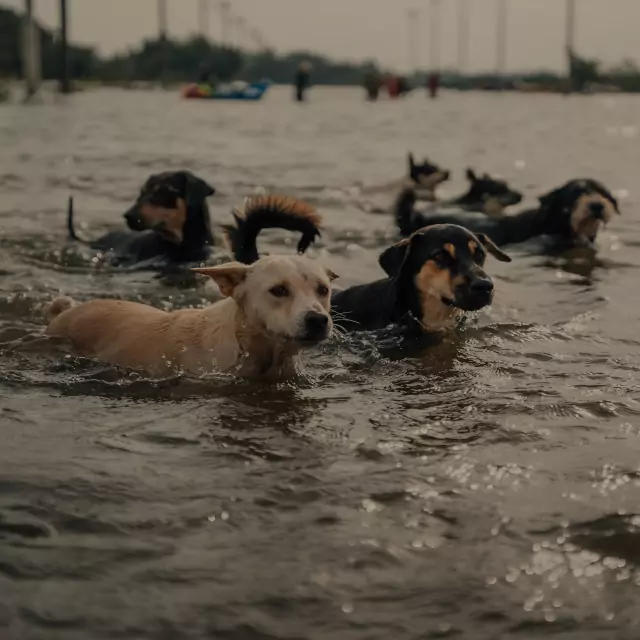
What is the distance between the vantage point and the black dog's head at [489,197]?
14.2m

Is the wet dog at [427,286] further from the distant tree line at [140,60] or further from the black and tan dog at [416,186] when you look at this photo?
the distant tree line at [140,60]

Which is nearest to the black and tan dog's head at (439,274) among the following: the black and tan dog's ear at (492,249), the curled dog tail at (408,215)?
the black and tan dog's ear at (492,249)

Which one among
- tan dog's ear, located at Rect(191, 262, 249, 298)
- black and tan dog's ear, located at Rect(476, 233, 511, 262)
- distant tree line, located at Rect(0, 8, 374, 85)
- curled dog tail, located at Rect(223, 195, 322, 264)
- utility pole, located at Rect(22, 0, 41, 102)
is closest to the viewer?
tan dog's ear, located at Rect(191, 262, 249, 298)

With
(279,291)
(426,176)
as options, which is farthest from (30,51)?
(279,291)

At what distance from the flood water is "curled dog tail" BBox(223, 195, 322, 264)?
850 mm

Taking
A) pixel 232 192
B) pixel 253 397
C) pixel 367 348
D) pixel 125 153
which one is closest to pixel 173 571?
pixel 253 397

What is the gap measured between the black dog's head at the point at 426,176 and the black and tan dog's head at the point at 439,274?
30.6ft

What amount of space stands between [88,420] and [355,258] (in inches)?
250

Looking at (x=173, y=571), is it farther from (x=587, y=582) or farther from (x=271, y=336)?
(x=271, y=336)

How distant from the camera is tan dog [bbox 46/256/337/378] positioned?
5738mm

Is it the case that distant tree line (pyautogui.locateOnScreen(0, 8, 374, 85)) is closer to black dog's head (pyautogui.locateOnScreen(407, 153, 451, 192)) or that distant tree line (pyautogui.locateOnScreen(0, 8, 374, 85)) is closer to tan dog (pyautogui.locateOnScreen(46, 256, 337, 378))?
black dog's head (pyautogui.locateOnScreen(407, 153, 451, 192))

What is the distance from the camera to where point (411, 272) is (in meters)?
7.46

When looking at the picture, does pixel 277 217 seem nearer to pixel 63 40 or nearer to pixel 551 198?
pixel 551 198

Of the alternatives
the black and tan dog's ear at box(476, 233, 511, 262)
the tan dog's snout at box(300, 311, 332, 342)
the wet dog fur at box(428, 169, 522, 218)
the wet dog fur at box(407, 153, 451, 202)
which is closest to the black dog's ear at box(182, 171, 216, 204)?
the black and tan dog's ear at box(476, 233, 511, 262)
